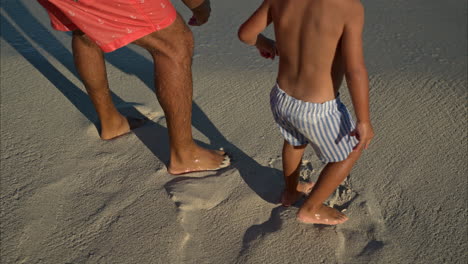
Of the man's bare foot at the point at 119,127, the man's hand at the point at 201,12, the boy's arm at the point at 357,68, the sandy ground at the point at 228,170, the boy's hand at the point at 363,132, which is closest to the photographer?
the boy's arm at the point at 357,68

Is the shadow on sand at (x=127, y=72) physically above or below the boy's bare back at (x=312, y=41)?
below

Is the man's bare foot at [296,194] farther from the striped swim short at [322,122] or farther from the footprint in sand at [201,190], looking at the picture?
the striped swim short at [322,122]

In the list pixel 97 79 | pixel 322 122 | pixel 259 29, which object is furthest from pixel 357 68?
pixel 97 79

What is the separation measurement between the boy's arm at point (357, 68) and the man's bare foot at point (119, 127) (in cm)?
140

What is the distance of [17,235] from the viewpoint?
7.24ft

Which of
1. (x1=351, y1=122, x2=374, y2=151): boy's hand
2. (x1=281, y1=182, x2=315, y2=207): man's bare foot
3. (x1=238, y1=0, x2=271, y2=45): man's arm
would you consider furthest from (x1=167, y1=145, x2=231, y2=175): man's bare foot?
(x1=351, y1=122, x2=374, y2=151): boy's hand

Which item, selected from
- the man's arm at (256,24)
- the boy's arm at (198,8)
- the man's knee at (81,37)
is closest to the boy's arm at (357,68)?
the man's arm at (256,24)

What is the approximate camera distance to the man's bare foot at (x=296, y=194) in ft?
7.48

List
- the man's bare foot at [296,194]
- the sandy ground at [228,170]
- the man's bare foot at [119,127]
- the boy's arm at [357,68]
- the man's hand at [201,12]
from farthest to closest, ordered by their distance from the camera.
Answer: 1. the man's bare foot at [119,127]
2. the man's hand at [201,12]
3. the man's bare foot at [296,194]
4. the sandy ground at [228,170]
5. the boy's arm at [357,68]

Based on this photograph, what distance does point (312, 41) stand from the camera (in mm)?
1744

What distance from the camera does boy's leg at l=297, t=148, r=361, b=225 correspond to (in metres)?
2.00

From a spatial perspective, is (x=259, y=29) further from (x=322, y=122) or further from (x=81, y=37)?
(x=81, y=37)

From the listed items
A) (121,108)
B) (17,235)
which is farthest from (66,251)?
(121,108)

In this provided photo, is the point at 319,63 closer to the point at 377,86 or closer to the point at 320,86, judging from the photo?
the point at 320,86
